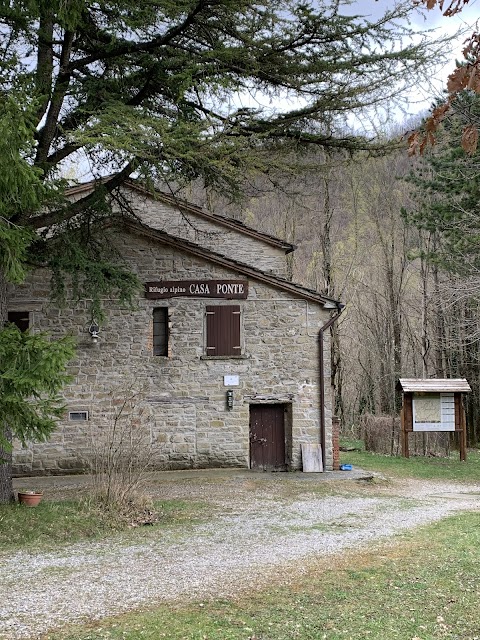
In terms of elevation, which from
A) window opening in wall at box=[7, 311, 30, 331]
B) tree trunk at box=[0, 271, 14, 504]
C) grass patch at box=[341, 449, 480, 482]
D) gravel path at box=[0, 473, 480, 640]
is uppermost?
window opening in wall at box=[7, 311, 30, 331]

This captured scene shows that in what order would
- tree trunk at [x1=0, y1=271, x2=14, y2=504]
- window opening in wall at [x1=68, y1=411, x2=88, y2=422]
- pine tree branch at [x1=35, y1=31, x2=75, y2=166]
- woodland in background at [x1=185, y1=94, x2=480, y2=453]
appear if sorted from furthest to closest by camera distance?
woodland in background at [x1=185, y1=94, x2=480, y2=453] → window opening in wall at [x1=68, y1=411, x2=88, y2=422] → pine tree branch at [x1=35, y1=31, x2=75, y2=166] → tree trunk at [x1=0, y1=271, x2=14, y2=504]

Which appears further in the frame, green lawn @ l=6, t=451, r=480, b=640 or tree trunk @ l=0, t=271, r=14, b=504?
tree trunk @ l=0, t=271, r=14, b=504

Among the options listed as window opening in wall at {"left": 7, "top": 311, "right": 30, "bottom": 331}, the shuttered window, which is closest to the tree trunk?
window opening in wall at {"left": 7, "top": 311, "right": 30, "bottom": 331}

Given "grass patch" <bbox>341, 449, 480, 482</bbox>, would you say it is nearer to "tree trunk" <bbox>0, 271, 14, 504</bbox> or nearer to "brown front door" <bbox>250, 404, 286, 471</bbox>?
"brown front door" <bbox>250, 404, 286, 471</bbox>

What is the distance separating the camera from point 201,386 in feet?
54.5

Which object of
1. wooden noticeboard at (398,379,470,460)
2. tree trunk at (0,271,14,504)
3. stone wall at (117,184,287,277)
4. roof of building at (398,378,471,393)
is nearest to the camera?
tree trunk at (0,271,14,504)

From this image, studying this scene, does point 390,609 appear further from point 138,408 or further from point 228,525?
point 138,408

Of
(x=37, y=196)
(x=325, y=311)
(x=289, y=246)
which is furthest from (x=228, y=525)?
(x=289, y=246)

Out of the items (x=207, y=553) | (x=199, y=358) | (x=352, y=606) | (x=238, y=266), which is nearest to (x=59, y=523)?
(x=207, y=553)

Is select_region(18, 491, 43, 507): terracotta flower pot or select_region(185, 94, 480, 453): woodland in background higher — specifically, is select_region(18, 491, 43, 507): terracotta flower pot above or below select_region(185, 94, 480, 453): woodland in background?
below

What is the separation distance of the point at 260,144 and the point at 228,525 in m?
6.18

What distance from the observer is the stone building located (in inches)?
643

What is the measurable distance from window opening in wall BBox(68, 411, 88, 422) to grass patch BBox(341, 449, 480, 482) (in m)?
7.43

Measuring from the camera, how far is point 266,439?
16.9 m
